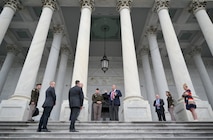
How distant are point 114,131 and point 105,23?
47.4 feet

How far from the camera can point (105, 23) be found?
19.1 m

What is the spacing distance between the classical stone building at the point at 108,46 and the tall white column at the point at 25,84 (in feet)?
0.16

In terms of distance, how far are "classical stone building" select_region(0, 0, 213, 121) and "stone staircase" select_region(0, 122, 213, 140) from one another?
201 cm

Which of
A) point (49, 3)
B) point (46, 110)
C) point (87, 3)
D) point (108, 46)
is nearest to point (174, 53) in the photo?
point (87, 3)

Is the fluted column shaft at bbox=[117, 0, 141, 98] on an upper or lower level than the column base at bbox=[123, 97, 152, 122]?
upper

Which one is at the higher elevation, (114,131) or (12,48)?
(12,48)

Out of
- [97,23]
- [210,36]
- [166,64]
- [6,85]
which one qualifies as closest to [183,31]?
[166,64]

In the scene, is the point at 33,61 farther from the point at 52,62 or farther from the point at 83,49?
the point at 52,62

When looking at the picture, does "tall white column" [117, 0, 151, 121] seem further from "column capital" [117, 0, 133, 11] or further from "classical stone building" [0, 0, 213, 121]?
"column capital" [117, 0, 133, 11]

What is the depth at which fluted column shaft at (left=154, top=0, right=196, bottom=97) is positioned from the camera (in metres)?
11.1

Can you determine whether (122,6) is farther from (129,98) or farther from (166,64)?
(166,64)

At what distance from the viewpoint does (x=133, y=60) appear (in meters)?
11.6

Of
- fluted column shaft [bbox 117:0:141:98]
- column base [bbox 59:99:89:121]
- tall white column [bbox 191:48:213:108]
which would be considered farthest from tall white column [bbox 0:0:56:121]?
tall white column [bbox 191:48:213:108]

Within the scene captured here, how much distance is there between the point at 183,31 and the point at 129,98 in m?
13.4
